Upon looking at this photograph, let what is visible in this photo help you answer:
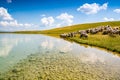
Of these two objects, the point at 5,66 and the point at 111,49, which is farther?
the point at 111,49

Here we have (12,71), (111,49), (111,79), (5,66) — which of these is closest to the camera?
(111,79)

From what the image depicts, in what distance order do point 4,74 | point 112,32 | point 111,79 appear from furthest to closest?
point 112,32 → point 4,74 → point 111,79

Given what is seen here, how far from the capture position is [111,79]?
40.9ft

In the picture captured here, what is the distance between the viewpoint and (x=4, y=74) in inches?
544

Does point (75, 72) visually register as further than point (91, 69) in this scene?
No

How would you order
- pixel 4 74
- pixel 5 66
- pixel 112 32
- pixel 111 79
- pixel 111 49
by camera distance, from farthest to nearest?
pixel 112 32
pixel 111 49
pixel 5 66
pixel 4 74
pixel 111 79

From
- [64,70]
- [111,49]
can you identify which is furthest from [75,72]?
[111,49]

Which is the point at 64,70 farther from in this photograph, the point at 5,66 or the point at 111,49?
the point at 111,49

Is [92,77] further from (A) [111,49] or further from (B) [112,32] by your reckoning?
(B) [112,32]

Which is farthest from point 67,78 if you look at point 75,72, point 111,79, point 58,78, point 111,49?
point 111,49

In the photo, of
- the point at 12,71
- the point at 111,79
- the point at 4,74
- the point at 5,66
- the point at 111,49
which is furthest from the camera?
the point at 111,49

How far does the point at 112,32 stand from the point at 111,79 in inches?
1308

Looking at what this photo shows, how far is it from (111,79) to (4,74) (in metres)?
8.55

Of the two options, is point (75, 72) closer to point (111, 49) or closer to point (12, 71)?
point (12, 71)
